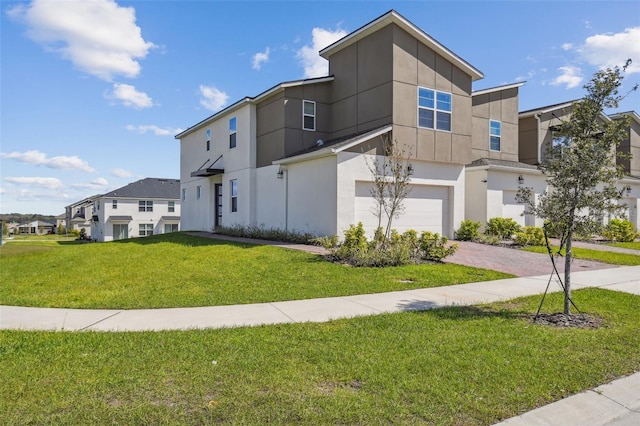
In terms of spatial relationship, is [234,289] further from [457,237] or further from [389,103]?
[457,237]

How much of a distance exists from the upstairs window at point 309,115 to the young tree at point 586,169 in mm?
13301

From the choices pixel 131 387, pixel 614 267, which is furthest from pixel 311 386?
pixel 614 267

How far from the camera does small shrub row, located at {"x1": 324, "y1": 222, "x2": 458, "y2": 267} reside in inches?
453

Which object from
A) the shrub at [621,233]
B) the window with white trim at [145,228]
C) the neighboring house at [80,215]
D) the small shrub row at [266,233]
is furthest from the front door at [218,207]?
the neighboring house at [80,215]

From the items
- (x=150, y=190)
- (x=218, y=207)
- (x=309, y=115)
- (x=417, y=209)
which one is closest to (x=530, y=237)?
(x=417, y=209)

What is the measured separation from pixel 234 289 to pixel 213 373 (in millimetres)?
4276

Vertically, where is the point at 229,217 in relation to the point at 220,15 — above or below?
below

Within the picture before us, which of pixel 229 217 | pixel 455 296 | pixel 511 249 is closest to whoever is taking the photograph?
pixel 455 296

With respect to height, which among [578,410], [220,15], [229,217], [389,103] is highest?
[220,15]

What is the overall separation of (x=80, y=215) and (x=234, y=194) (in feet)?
186

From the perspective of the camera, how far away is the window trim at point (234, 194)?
21984 millimetres

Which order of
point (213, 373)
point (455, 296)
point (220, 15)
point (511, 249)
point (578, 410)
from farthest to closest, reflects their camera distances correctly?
point (511, 249) → point (220, 15) → point (455, 296) → point (213, 373) → point (578, 410)

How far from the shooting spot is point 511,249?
16234 mm

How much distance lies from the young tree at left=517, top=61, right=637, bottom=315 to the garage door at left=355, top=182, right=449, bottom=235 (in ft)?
30.7
